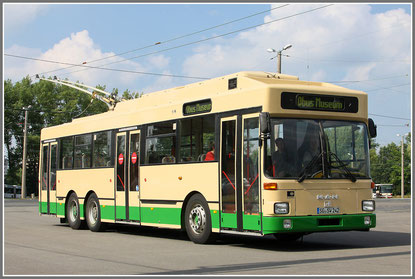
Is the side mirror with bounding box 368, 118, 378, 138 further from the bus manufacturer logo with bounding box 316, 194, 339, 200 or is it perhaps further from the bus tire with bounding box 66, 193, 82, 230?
the bus tire with bounding box 66, 193, 82, 230

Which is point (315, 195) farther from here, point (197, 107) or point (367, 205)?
point (197, 107)

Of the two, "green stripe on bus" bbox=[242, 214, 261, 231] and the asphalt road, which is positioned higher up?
"green stripe on bus" bbox=[242, 214, 261, 231]

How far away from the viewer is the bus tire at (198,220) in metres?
13.7

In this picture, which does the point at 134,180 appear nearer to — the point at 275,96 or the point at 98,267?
the point at 275,96

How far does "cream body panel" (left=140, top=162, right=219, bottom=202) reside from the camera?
13.7 metres

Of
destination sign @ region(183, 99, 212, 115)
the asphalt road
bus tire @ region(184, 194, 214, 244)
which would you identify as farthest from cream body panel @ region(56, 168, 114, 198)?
bus tire @ region(184, 194, 214, 244)

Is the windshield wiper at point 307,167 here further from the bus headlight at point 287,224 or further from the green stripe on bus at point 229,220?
the green stripe on bus at point 229,220

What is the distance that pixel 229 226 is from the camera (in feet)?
42.9

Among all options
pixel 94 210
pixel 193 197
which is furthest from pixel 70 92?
pixel 193 197

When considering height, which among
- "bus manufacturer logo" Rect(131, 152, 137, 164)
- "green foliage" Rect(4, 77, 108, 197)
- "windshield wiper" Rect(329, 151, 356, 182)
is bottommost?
"windshield wiper" Rect(329, 151, 356, 182)

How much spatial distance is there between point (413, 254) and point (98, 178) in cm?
970

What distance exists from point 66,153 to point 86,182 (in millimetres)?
1977

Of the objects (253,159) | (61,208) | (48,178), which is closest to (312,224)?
(253,159)

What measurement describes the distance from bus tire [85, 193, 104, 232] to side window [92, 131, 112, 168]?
0.99m
